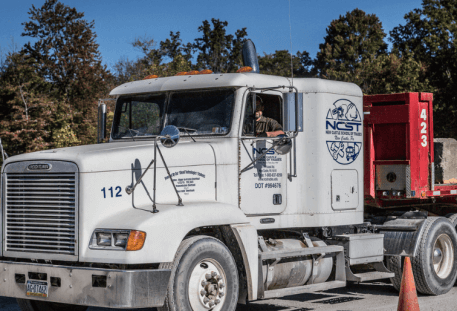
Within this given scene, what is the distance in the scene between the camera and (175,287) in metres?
6.09

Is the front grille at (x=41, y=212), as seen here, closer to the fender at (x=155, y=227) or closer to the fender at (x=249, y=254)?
the fender at (x=155, y=227)

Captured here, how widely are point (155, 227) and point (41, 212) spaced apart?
1.23 m

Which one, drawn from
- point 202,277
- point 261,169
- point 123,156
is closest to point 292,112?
point 261,169

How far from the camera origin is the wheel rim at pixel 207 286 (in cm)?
629

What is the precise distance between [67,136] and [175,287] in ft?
73.2

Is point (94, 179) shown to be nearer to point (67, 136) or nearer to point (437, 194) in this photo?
point (437, 194)

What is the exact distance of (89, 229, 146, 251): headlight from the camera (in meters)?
5.77

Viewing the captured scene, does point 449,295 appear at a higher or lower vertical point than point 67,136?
lower

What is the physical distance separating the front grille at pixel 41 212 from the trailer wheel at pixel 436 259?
18.2 feet

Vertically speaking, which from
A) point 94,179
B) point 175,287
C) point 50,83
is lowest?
point 175,287

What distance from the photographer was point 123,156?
21.0 ft

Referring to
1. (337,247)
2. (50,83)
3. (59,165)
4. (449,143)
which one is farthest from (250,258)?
(50,83)

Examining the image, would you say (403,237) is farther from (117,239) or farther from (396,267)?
(117,239)

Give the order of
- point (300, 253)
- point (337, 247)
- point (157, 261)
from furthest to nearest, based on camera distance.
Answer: point (337, 247) < point (300, 253) < point (157, 261)
